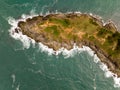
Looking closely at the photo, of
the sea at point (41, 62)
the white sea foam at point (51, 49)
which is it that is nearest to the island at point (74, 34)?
the white sea foam at point (51, 49)

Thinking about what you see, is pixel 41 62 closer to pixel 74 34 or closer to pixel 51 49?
pixel 51 49

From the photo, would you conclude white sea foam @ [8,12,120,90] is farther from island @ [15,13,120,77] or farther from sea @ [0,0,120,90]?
island @ [15,13,120,77]

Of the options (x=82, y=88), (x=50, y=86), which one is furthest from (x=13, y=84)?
(x=82, y=88)

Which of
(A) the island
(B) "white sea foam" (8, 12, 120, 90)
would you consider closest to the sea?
(B) "white sea foam" (8, 12, 120, 90)

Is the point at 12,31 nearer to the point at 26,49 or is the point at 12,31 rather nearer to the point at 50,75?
the point at 26,49

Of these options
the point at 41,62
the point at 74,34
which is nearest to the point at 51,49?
the point at 41,62

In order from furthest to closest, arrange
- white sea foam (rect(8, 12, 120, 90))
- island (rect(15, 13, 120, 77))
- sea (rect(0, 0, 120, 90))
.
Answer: island (rect(15, 13, 120, 77)) → white sea foam (rect(8, 12, 120, 90)) → sea (rect(0, 0, 120, 90))
